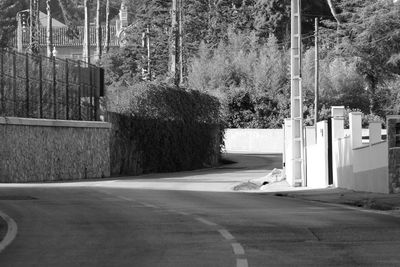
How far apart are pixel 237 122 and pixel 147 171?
93.0ft

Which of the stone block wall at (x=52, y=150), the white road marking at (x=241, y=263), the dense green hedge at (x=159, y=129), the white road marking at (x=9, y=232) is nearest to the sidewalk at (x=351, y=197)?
the white road marking at (x=9, y=232)

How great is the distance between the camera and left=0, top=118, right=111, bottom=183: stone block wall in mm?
34625

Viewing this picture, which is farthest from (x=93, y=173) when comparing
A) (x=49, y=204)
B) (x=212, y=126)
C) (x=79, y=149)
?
(x=49, y=204)

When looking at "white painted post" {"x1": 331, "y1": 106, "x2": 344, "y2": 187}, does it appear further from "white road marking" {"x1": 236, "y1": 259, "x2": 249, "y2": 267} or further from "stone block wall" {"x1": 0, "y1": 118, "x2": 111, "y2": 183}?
"white road marking" {"x1": 236, "y1": 259, "x2": 249, "y2": 267}

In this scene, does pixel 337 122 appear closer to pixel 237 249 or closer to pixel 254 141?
pixel 237 249

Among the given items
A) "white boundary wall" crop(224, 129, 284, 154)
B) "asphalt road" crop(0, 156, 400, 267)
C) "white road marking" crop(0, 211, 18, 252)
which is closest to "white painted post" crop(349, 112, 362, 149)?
"asphalt road" crop(0, 156, 400, 267)

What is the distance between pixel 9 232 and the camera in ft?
47.8

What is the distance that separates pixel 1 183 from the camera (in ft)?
109

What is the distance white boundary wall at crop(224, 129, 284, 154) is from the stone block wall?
32200mm

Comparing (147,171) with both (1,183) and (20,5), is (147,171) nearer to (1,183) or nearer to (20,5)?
(1,183)

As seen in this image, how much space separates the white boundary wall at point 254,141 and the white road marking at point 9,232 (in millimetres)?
56724

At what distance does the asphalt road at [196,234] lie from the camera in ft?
37.9

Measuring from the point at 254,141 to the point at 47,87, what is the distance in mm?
37836

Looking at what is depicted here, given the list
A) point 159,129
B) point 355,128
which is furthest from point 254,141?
point 355,128
